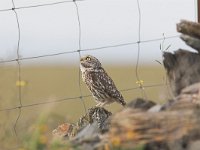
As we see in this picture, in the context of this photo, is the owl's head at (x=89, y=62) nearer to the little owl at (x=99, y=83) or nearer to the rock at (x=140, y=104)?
the little owl at (x=99, y=83)

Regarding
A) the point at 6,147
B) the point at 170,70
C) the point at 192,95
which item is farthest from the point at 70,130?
the point at 192,95

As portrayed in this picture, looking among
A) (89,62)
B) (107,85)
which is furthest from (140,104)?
(89,62)

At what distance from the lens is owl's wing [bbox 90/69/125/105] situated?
269 inches

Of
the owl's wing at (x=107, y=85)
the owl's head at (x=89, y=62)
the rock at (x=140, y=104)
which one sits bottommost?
the owl's wing at (x=107, y=85)

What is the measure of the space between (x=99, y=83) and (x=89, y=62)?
216mm

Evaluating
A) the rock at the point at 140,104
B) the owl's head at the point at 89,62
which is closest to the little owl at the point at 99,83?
the owl's head at the point at 89,62

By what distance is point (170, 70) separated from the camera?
4.94 meters

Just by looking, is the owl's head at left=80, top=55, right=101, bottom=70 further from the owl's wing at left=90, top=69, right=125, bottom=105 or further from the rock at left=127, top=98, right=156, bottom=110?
the rock at left=127, top=98, right=156, bottom=110

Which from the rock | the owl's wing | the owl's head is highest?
the rock

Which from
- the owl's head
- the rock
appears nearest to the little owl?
the owl's head

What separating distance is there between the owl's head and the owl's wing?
0.07m

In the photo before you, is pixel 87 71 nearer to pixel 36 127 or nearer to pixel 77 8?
pixel 77 8

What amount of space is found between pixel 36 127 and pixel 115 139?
419mm

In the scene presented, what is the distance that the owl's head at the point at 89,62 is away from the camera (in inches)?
271
